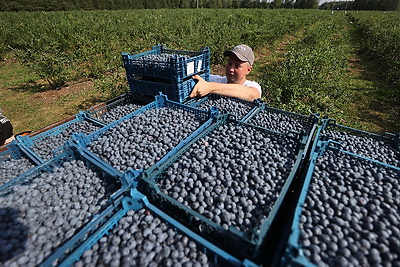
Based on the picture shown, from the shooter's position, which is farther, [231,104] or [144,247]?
[231,104]

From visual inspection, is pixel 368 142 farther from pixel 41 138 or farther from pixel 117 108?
pixel 41 138

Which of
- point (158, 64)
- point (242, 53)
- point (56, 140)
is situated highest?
point (242, 53)

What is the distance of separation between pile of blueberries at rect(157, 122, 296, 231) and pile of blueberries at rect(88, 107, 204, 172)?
27cm

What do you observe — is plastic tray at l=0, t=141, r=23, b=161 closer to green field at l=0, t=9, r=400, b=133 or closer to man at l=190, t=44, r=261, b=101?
man at l=190, t=44, r=261, b=101

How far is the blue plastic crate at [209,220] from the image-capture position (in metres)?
1.22

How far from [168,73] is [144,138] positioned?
1274 millimetres

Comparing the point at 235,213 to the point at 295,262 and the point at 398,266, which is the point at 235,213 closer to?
the point at 295,262

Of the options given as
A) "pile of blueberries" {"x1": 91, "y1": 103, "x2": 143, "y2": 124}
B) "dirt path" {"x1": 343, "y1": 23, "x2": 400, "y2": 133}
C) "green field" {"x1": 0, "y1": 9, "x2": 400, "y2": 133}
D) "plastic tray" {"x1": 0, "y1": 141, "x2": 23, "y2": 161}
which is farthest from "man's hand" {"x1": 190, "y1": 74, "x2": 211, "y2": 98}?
"dirt path" {"x1": 343, "y1": 23, "x2": 400, "y2": 133}

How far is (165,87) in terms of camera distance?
10.6 feet

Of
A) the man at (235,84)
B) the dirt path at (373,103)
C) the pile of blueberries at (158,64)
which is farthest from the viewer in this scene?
the dirt path at (373,103)

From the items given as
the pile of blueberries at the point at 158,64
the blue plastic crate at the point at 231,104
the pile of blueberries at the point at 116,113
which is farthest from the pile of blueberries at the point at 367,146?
the pile of blueberries at the point at 116,113

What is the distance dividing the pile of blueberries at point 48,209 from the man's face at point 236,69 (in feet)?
8.77

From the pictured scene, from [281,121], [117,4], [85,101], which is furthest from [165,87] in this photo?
[117,4]

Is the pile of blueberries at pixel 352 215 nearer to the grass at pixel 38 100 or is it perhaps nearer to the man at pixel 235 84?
the man at pixel 235 84
